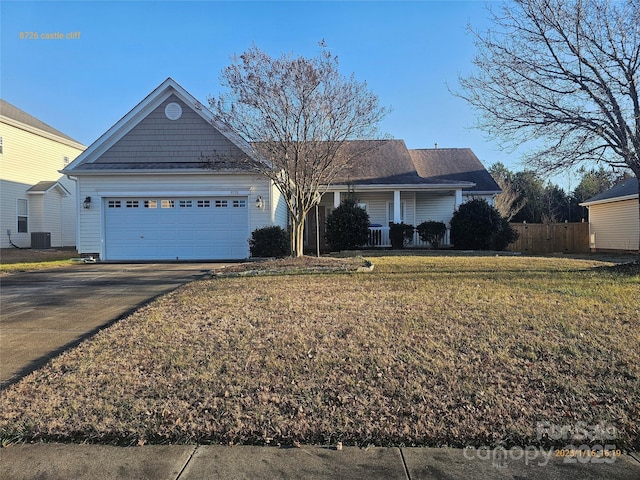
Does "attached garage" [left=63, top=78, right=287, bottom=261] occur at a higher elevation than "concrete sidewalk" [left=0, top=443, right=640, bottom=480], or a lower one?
Answer: higher

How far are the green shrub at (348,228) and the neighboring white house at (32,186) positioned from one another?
15265mm

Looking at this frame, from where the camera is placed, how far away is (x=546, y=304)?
6.18 metres

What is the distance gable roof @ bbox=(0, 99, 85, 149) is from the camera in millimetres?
21269

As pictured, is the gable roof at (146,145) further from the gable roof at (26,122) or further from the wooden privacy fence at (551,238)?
the wooden privacy fence at (551,238)

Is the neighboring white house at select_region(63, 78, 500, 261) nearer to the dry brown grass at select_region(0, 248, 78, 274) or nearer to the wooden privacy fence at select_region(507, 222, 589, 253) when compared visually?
the dry brown grass at select_region(0, 248, 78, 274)

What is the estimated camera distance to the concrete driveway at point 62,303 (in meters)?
5.18

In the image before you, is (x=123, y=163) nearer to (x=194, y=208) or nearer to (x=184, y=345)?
(x=194, y=208)

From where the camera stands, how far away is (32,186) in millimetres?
22594

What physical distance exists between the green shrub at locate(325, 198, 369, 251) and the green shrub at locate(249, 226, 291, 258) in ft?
7.98

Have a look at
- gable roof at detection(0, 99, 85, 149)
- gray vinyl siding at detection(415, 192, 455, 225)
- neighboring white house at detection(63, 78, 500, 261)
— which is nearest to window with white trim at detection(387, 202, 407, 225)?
gray vinyl siding at detection(415, 192, 455, 225)

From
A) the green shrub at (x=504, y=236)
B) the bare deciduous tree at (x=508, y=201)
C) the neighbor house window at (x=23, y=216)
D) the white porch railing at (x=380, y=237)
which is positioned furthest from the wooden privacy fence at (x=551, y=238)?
the neighbor house window at (x=23, y=216)

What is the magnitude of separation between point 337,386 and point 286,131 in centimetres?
809

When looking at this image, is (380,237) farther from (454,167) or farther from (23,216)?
(23,216)

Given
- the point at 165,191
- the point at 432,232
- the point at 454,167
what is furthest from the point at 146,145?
the point at 454,167
